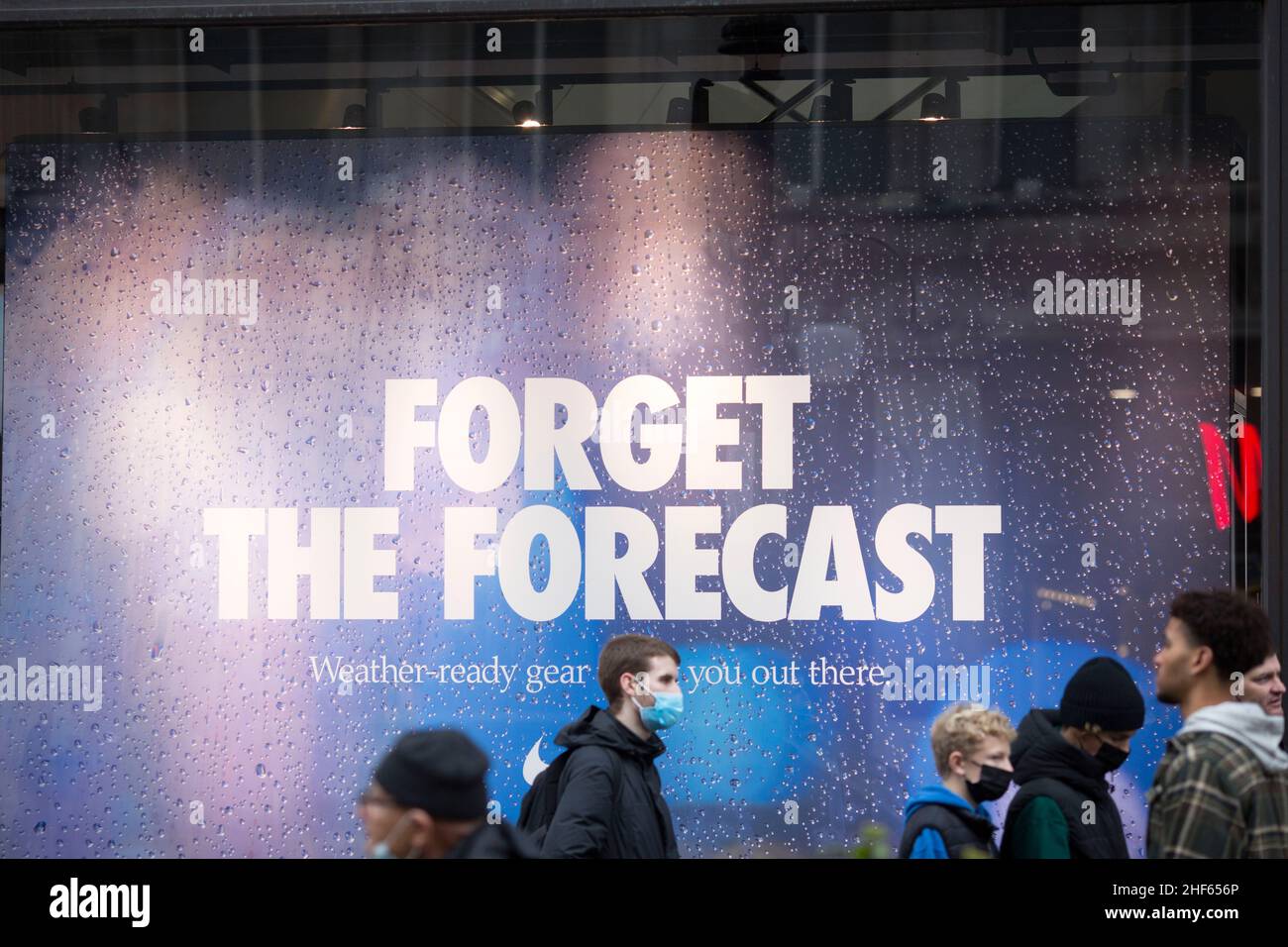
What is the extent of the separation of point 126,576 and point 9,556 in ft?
1.23

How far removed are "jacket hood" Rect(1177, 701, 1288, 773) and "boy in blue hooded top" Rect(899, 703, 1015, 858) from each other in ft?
1.75

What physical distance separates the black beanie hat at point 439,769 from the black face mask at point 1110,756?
182cm

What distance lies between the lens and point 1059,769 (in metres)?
3.67

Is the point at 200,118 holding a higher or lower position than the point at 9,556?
higher

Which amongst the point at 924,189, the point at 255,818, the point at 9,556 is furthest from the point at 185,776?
the point at 924,189

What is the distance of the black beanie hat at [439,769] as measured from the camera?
3775mm

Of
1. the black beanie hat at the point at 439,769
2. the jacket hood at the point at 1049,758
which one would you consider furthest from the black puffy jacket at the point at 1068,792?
the black beanie hat at the point at 439,769

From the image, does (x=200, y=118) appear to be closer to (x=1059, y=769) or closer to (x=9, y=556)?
(x=9, y=556)

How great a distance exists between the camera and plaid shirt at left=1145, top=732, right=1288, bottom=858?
138 inches

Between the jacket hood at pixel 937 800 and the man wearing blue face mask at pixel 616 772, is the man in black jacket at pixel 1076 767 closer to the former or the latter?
the jacket hood at pixel 937 800

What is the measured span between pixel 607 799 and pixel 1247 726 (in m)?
1.85
